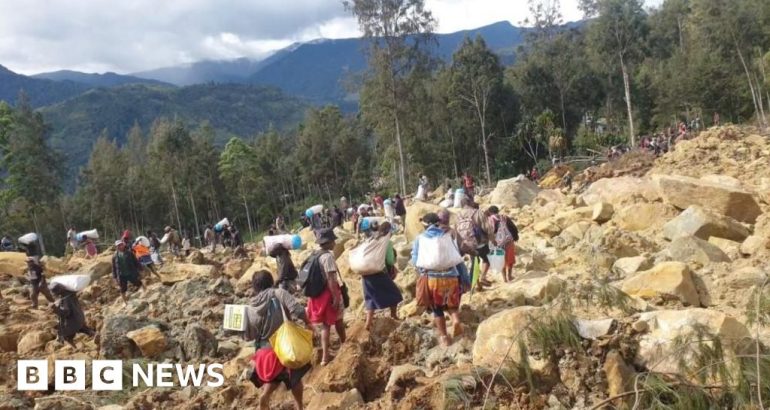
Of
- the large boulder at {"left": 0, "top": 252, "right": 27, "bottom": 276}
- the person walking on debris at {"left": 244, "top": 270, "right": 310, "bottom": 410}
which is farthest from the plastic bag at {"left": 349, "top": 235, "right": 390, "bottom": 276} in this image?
the large boulder at {"left": 0, "top": 252, "right": 27, "bottom": 276}

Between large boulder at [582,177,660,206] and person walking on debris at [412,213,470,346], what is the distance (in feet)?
27.0

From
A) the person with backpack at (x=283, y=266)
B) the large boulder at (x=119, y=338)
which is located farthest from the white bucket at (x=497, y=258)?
the large boulder at (x=119, y=338)

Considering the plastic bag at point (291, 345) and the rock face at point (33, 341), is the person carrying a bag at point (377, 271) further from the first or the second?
the rock face at point (33, 341)

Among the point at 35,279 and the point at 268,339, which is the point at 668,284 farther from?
the point at 35,279

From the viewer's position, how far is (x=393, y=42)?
26.4 metres

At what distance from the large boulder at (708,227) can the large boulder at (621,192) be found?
2386mm

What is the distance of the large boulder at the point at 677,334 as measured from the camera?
396 centimetres

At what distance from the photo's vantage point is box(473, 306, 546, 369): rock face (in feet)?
14.8

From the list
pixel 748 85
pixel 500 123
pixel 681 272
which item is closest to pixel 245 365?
pixel 681 272

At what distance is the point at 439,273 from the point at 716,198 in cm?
764

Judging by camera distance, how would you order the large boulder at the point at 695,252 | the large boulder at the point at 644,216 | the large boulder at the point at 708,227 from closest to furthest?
the large boulder at the point at 695,252
the large boulder at the point at 708,227
the large boulder at the point at 644,216

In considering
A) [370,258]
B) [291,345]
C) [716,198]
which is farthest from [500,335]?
[716,198]

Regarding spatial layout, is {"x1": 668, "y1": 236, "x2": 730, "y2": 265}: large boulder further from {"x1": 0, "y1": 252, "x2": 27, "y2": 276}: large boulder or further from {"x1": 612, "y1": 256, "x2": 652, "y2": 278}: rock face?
{"x1": 0, "y1": 252, "x2": 27, "y2": 276}: large boulder

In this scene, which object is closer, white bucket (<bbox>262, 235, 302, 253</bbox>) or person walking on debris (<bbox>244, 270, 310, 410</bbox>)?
person walking on debris (<bbox>244, 270, 310, 410</bbox>)
